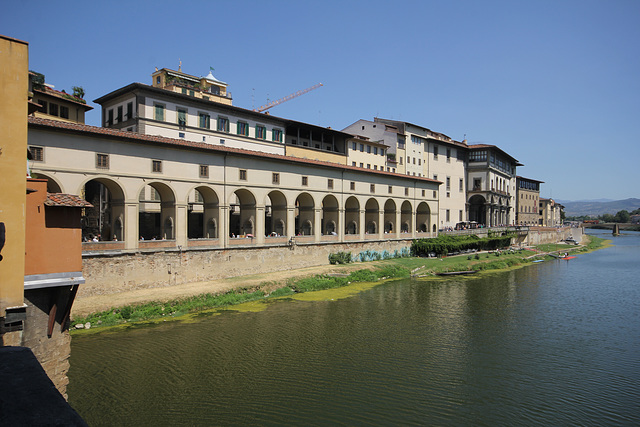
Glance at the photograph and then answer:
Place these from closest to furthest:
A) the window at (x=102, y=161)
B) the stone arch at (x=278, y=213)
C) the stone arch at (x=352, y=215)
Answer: the window at (x=102, y=161) → the stone arch at (x=278, y=213) → the stone arch at (x=352, y=215)

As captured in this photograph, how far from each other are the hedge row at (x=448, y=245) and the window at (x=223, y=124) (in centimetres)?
2727

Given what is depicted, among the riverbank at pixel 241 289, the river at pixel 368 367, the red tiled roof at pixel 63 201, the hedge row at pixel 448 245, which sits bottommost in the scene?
the river at pixel 368 367

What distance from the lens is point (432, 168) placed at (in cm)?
6988

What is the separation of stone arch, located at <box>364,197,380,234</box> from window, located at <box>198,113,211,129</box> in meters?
20.3

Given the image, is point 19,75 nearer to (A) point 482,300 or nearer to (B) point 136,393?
(B) point 136,393

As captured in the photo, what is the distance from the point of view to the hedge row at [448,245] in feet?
174

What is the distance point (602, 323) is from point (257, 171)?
27307mm

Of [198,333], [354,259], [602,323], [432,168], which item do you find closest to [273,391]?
[198,333]

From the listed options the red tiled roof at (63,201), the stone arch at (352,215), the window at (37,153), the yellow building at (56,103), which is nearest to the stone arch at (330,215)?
the stone arch at (352,215)

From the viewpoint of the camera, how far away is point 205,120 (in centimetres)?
4038

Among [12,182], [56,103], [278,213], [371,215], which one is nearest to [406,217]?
[371,215]

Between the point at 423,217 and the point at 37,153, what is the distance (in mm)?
47028

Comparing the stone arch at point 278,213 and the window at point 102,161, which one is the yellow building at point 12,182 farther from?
the stone arch at point 278,213

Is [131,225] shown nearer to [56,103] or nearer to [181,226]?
[181,226]
